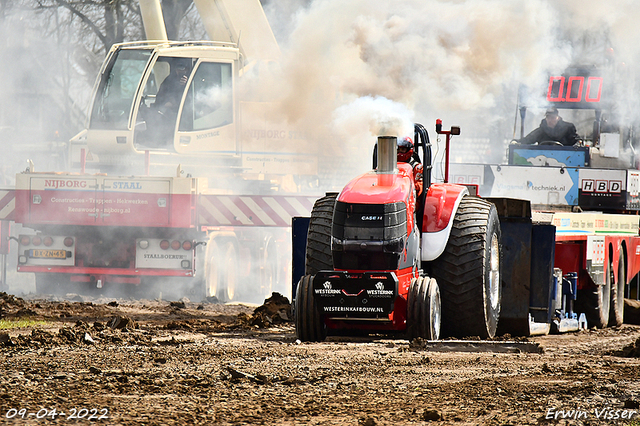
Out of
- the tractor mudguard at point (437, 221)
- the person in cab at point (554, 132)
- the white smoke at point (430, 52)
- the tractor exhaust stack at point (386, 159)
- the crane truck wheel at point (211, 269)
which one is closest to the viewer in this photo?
the tractor exhaust stack at point (386, 159)

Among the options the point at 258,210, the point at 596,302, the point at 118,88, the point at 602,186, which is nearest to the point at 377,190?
the point at 596,302

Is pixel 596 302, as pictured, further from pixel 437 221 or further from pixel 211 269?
pixel 211 269

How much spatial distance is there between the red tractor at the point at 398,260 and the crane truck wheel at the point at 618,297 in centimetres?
462

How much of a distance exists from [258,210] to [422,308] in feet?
25.3

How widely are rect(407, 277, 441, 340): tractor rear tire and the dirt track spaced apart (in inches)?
7.6

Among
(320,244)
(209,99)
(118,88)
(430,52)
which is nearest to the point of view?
(320,244)

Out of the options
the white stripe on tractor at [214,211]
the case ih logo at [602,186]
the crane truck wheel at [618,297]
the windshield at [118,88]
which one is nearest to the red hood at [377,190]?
the crane truck wheel at [618,297]

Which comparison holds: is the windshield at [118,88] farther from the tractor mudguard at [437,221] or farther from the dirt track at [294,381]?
the tractor mudguard at [437,221]

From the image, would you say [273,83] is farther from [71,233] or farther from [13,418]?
[13,418]

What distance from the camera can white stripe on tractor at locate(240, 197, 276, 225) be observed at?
1523 centimetres

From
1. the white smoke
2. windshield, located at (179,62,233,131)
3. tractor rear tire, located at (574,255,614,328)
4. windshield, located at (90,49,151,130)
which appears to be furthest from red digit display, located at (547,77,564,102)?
windshield, located at (90,49,151,130)

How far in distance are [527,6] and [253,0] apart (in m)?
6.57

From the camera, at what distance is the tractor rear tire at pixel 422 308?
7914 millimetres

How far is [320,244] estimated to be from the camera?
865 cm
